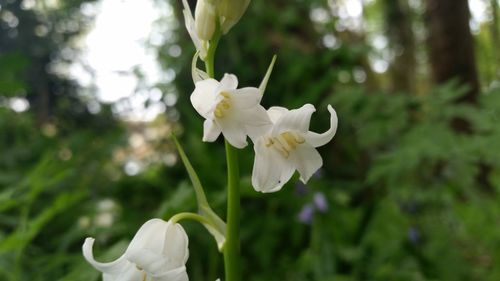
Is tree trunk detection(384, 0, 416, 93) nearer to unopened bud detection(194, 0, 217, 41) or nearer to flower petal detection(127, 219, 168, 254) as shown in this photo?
unopened bud detection(194, 0, 217, 41)

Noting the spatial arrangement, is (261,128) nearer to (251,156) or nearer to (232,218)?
(232,218)

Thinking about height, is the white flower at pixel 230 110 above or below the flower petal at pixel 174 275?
above

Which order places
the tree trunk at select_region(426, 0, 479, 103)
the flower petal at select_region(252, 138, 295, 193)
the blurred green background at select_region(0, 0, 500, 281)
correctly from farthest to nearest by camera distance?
the tree trunk at select_region(426, 0, 479, 103)
the blurred green background at select_region(0, 0, 500, 281)
the flower petal at select_region(252, 138, 295, 193)

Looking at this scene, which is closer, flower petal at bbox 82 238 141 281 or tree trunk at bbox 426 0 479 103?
flower petal at bbox 82 238 141 281

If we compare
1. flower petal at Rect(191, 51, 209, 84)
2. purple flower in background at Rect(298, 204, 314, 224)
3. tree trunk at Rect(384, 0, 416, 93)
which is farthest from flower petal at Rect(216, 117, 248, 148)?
tree trunk at Rect(384, 0, 416, 93)

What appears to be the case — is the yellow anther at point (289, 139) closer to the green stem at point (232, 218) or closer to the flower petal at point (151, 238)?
the green stem at point (232, 218)

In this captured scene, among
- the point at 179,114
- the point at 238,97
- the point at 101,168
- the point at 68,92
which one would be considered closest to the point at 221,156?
the point at 179,114

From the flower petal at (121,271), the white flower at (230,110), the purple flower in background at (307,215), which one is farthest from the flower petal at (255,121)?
the purple flower in background at (307,215)
